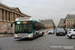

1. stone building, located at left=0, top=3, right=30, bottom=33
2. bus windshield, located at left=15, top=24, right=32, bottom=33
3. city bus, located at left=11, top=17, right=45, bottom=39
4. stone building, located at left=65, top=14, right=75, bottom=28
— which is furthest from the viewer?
stone building, located at left=65, top=14, right=75, bottom=28

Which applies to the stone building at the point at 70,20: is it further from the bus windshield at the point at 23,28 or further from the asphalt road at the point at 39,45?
the asphalt road at the point at 39,45

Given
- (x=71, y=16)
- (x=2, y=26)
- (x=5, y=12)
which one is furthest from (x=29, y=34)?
(x=71, y=16)

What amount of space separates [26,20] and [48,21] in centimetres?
15516

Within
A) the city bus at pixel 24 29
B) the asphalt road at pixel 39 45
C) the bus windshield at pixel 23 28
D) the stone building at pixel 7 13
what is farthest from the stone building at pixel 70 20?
the asphalt road at pixel 39 45

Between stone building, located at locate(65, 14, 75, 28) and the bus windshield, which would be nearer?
the bus windshield

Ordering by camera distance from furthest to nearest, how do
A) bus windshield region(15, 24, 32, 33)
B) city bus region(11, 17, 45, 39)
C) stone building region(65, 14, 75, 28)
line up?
stone building region(65, 14, 75, 28)
bus windshield region(15, 24, 32, 33)
city bus region(11, 17, 45, 39)

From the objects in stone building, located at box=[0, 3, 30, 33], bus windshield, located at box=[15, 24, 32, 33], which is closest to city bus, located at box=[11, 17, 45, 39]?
bus windshield, located at box=[15, 24, 32, 33]

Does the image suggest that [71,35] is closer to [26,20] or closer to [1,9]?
[26,20]

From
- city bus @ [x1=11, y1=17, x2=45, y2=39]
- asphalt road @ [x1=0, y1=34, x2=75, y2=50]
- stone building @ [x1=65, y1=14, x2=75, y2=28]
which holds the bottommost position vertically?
asphalt road @ [x1=0, y1=34, x2=75, y2=50]

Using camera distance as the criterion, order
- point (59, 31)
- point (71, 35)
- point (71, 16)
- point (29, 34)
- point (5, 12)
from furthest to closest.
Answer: point (71, 16)
point (5, 12)
point (59, 31)
point (71, 35)
point (29, 34)

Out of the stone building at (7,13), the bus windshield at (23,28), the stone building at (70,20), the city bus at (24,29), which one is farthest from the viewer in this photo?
the stone building at (70,20)

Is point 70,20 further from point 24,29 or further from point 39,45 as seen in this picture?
point 39,45

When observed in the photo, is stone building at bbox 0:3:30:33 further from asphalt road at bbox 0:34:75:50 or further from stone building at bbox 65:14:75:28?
stone building at bbox 65:14:75:28

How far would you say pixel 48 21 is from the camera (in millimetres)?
169500
